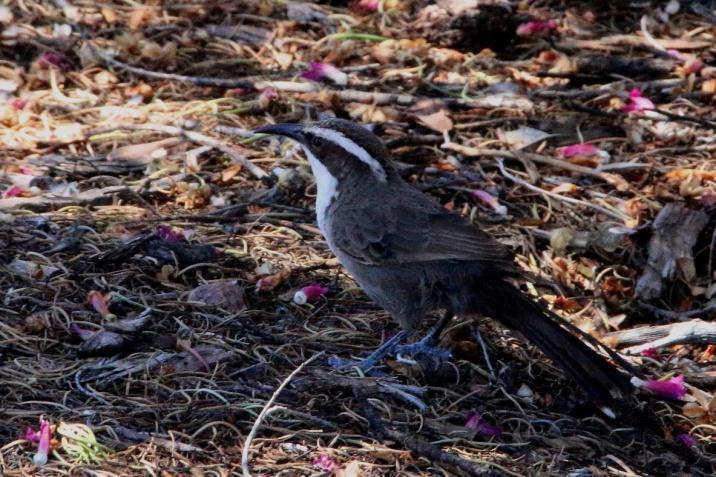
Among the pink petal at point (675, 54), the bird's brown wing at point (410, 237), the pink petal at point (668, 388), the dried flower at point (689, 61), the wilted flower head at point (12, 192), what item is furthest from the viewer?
the pink petal at point (675, 54)

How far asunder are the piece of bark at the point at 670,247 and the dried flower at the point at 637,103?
1338 millimetres

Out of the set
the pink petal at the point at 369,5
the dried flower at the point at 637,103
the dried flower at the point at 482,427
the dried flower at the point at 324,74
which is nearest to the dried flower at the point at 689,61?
the dried flower at the point at 637,103

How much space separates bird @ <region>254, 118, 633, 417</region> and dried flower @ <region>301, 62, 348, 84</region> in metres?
2.04

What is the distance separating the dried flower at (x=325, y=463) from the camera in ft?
15.8

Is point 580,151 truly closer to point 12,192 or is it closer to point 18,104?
point 12,192

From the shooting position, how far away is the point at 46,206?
23.0 feet

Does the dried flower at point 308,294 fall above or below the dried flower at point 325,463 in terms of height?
below

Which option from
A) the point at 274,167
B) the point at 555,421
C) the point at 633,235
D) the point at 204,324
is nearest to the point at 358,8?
the point at 274,167

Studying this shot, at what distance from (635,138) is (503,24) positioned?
1.66 m

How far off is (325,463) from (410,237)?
A: 5.19 feet

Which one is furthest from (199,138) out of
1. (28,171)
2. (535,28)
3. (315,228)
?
(535,28)

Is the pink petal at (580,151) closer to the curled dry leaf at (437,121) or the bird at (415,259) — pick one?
the curled dry leaf at (437,121)

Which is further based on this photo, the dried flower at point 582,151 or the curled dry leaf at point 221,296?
the dried flower at point 582,151

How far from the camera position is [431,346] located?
6117 millimetres
